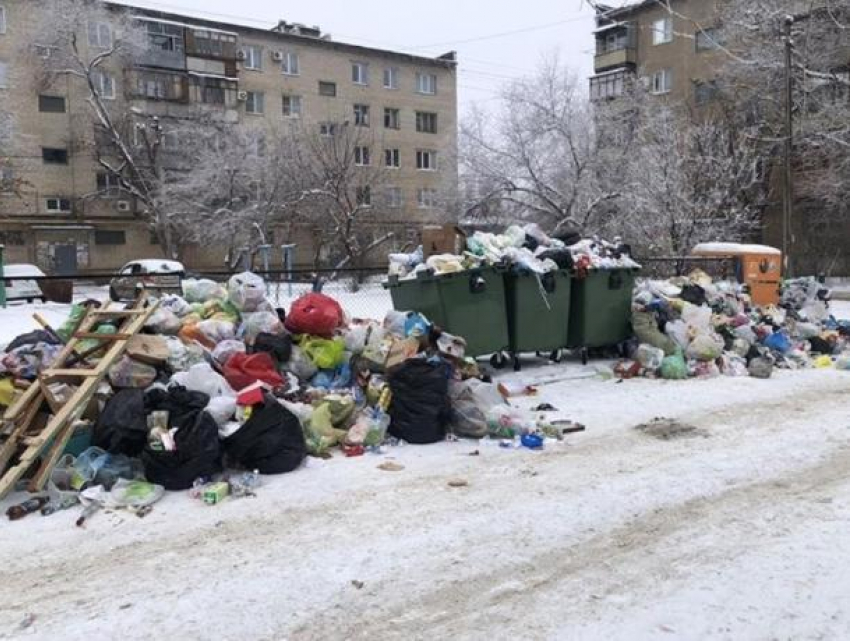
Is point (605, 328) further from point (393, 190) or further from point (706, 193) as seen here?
point (393, 190)

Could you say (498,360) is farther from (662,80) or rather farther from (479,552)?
(662,80)

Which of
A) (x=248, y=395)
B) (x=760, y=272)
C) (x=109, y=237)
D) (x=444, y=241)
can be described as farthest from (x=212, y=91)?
(x=248, y=395)

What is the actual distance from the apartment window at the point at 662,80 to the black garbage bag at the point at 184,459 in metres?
36.8

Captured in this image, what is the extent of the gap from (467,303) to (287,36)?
36716 mm

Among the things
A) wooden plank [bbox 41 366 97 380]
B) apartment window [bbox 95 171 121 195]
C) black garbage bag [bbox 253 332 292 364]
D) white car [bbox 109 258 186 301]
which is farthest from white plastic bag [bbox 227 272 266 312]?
apartment window [bbox 95 171 121 195]

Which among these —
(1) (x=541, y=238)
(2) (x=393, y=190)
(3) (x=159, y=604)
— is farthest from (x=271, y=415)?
(2) (x=393, y=190)

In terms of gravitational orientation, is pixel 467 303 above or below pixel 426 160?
below

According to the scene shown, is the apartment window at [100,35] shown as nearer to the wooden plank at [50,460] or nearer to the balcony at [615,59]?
the balcony at [615,59]

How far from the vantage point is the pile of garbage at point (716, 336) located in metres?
8.21

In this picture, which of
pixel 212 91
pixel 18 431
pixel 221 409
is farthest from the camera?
pixel 212 91

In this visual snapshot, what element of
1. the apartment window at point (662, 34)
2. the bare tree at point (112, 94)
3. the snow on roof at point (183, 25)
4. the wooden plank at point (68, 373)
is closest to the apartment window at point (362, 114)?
the snow on roof at point (183, 25)

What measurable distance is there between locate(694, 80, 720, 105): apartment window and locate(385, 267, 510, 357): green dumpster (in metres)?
23.7

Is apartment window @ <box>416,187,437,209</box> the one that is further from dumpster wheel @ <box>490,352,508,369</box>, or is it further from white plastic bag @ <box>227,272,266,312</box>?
white plastic bag @ <box>227,272,266,312</box>

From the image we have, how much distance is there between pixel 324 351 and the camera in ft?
20.4
